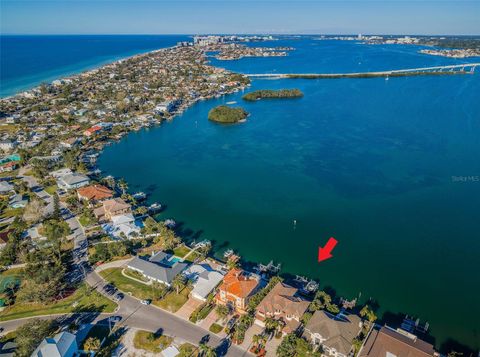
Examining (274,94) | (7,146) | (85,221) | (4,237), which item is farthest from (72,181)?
(274,94)

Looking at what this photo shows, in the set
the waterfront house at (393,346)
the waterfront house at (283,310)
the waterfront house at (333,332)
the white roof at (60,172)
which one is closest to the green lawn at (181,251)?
the waterfront house at (283,310)

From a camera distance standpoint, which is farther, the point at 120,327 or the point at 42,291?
the point at 42,291

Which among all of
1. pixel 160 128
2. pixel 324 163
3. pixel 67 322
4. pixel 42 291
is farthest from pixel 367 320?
pixel 160 128

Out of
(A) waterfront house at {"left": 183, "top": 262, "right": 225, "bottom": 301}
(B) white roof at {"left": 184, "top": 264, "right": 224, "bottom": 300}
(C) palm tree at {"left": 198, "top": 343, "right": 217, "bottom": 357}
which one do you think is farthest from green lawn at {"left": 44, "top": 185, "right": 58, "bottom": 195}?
(C) palm tree at {"left": 198, "top": 343, "right": 217, "bottom": 357}

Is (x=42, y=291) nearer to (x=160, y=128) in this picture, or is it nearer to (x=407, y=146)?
(x=160, y=128)

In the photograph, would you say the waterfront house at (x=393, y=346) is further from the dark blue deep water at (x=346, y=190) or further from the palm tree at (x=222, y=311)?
the palm tree at (x=222, y=311)

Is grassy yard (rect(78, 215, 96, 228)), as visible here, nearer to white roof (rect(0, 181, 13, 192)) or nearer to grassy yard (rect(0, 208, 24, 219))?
grassy yard (rect(0, 208, 24, 219))
